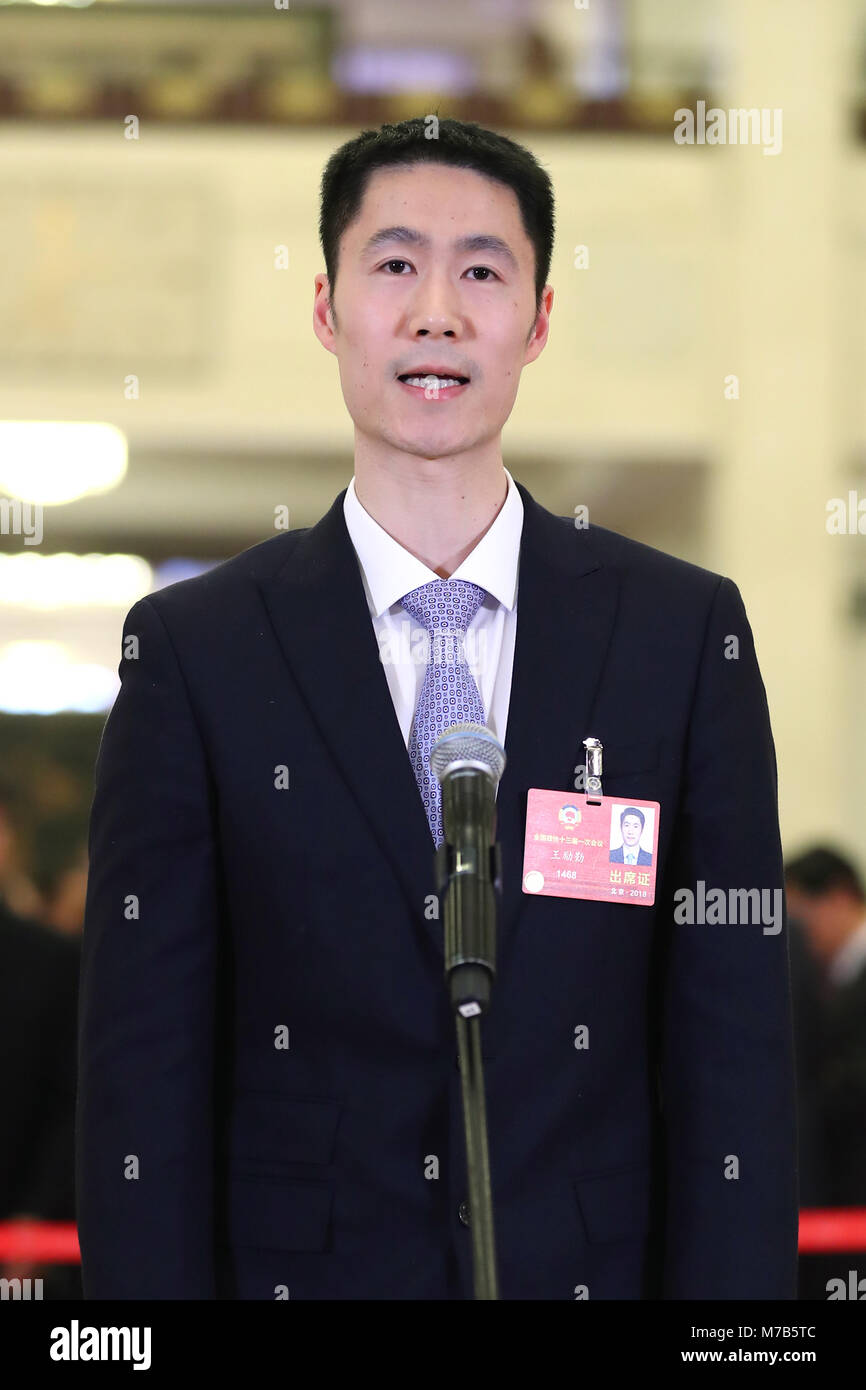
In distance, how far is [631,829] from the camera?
1.47 m

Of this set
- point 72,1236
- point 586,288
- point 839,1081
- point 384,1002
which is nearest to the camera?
point 384,1002

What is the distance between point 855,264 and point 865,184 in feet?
1.07

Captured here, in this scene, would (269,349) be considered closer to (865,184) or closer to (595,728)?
(865,184)

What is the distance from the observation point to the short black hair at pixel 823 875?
179 inches

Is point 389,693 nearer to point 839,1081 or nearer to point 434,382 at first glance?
point 434,382

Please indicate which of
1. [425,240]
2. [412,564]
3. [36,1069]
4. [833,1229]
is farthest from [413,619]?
[833,1229]

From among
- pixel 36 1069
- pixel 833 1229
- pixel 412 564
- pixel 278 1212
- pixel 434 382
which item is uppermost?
pixel 434 382

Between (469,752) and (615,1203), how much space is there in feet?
1.70

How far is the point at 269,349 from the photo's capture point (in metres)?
6.90

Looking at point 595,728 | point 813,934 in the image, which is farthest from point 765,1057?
point 813,934

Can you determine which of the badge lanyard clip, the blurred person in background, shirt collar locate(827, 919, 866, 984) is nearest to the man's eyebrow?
the badge lanyard clip

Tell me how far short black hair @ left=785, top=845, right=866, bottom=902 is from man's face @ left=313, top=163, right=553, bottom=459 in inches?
127

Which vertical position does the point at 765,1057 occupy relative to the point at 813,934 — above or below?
below

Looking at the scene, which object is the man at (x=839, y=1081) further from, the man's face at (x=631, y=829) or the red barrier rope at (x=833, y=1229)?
the man's face at (x=631, y=829)
